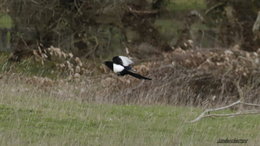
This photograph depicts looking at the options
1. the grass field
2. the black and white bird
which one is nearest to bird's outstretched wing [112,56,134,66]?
the black and white bird

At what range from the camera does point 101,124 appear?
942 centimetres

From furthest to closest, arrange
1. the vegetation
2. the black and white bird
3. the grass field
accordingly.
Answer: the black and white bird → the vegetation → the grass field

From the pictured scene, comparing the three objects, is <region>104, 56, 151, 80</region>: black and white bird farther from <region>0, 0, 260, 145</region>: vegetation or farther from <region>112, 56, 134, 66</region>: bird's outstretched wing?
<region>0, 0, 260, 145</region>: vegetation

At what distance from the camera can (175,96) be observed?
570 inches

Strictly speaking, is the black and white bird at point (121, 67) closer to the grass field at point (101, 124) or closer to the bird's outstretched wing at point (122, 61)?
the bird's outstretched wing at point (122, 61)

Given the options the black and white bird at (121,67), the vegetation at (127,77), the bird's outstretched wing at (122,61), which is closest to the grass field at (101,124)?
the vegetation at (127,77)

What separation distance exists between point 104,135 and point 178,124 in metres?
1.91

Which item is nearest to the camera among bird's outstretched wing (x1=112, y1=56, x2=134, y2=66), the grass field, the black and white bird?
the grass field

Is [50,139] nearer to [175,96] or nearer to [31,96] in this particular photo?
[31,96]

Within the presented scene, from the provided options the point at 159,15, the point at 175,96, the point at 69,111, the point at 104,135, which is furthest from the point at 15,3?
the point at 104,135

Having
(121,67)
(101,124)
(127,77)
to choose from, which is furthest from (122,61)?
(127,77)

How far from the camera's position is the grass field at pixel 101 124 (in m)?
8.34

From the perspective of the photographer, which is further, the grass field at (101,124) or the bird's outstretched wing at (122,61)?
the bird's outstretched wing at (122,61)

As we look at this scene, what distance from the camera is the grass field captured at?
8.34 m
